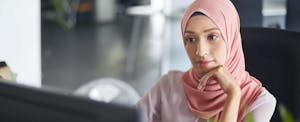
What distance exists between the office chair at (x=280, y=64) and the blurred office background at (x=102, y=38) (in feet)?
0.32

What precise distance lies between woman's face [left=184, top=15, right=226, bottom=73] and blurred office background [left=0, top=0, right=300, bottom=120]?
0.77ft

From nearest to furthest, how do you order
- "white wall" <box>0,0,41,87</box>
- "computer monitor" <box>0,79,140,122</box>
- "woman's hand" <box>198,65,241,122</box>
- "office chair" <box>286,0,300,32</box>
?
1. "computer monitor" <box>0,79,140,122</box>
2. "woman's hand" <box>198,65,241,122</box>
3. "white wall" <box>0,0,41,87</box>
4. "office chair" <box>286,0,300,32</box>

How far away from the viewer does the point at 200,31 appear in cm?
93

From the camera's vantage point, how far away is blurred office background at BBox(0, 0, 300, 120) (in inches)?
74.0

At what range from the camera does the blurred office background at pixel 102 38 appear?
74.0 inches

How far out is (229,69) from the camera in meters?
0.96

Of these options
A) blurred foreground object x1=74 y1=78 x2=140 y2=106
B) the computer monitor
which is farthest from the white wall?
the computer monitor

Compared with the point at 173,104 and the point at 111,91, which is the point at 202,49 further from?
the point at 111,91

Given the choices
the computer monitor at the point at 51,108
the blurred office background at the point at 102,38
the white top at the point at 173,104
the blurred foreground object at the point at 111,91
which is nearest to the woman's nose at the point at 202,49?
the white top at the point at 173,104

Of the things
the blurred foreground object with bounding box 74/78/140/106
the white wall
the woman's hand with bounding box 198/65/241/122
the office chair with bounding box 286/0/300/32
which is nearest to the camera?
the woman's hand with bounding box 198/65/241/122

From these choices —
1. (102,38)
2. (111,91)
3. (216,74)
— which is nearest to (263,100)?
(216,74)

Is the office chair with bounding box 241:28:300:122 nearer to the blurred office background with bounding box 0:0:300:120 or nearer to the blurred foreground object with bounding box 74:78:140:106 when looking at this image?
the blurred office background with bounding box 0:0:300:120

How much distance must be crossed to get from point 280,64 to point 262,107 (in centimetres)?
56

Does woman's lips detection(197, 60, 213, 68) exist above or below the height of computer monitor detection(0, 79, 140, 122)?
above
